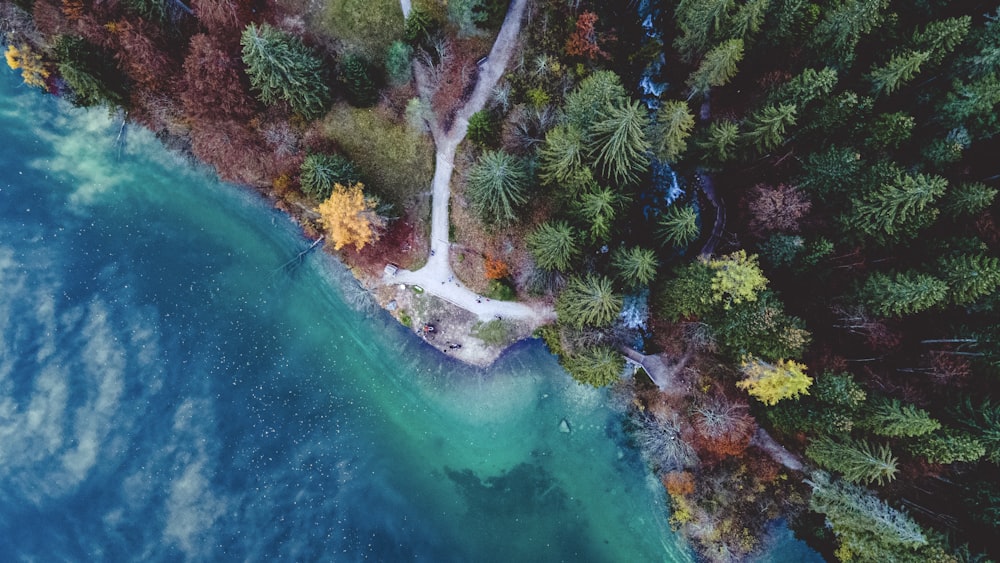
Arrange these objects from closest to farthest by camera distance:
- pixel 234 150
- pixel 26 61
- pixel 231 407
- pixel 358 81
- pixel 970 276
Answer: pixel 970 276, pixel 358 81, pixel 26 61, pixel 234 150, pixel 231 407

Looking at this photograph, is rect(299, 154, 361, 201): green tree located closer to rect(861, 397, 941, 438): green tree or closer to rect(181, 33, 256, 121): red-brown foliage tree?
rect(181, 33, 256, 121): red-brown foliage tree

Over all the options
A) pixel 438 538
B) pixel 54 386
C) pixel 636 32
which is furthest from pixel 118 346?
pixel 636 32

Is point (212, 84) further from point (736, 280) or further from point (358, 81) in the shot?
point (736, 280)

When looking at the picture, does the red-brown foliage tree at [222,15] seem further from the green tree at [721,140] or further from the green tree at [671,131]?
the green tree at [721,140]

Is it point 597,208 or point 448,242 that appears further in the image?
point 448,242

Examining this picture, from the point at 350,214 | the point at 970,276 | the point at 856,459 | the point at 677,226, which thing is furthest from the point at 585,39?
the point at 856,459

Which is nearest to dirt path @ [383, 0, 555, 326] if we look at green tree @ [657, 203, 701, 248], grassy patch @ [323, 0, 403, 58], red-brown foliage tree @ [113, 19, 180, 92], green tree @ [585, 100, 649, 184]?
grassy patch @ [323, 0, 403, 58]

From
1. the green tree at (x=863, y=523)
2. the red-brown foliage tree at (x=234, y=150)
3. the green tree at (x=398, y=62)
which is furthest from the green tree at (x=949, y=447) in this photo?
the red-brown foliage tree at (x=234, y=150)
